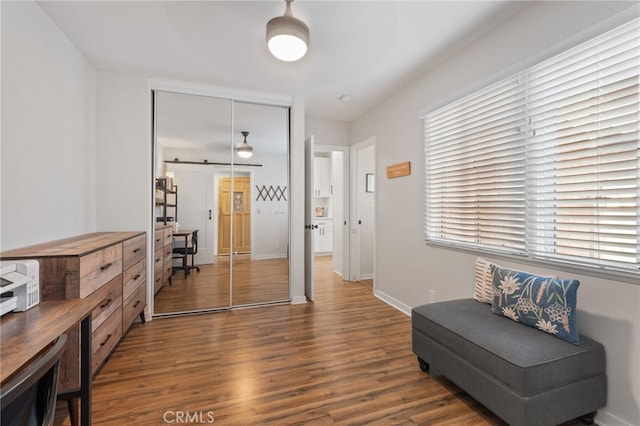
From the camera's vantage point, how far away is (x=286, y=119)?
368 centimetres

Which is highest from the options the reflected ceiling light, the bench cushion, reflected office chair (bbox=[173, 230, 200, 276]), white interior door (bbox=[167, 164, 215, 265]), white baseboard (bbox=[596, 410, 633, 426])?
→ the reflected ceiling light

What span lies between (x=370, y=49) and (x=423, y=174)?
53.0 inches

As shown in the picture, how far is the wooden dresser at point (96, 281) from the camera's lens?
1.62 meters

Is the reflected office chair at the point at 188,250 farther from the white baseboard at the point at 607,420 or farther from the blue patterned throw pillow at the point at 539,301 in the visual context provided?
the white baseboard at the point at 607,420

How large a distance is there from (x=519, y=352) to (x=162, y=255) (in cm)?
348

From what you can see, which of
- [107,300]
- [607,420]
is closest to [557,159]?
[607,420]

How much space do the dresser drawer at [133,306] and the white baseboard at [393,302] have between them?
9.28ft

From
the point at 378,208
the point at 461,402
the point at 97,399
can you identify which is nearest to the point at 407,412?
the point at 461,402

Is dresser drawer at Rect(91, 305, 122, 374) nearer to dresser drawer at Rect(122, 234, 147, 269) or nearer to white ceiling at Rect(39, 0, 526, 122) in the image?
dresser drawer at Rect(122, 234, 147, 269)

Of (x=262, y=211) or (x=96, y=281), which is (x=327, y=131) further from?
(x=96, y=281)

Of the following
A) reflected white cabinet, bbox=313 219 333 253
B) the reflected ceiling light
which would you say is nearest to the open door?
the reflected ceiling light

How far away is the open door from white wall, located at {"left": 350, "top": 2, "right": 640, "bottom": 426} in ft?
3.18

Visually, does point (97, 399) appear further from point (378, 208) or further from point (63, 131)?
point (378, 208)

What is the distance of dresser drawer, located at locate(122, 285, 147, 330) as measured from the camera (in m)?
2.42
